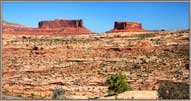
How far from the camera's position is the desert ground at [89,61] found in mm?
26531

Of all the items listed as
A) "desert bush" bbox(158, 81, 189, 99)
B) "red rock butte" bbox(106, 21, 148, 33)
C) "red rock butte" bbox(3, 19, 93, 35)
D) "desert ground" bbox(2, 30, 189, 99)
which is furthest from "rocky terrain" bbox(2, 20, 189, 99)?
"desert bush" bbox(158, 81, 189, 99)

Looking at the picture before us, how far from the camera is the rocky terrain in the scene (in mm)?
26562

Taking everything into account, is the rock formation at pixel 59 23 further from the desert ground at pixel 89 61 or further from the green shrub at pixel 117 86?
the green shrub at pixel 117 86

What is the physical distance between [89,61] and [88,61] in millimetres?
62

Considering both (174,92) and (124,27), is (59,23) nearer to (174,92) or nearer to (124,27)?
(124,27)

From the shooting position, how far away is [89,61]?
30453mm

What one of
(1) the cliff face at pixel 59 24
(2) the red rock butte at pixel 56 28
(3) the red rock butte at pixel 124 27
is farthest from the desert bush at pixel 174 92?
(1) the cliff face at pixel 59 24

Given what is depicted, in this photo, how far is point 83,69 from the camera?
2934 cm

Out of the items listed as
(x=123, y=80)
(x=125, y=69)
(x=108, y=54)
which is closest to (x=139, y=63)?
(x=125, y=69)

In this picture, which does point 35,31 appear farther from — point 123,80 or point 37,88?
point 123,80

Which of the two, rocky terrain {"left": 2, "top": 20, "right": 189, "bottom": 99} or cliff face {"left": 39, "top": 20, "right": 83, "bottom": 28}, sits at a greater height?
cliff face {"left": 39, "top": 20, "right": 83, "bottom": 28}

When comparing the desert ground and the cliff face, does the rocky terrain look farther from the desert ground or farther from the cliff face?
the cliff face

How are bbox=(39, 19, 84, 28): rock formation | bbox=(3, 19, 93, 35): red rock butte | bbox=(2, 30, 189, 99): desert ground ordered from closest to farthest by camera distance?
bbox=(2, 30, 189, 99): desert ground → bbox=(3, 19, 93, 35): red rock butte → bbox=(39, 19, 84, 28): rock formation

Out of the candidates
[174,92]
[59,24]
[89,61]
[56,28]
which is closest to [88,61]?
[89,61]
